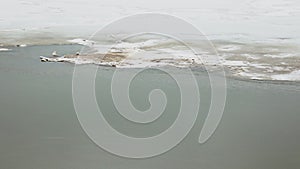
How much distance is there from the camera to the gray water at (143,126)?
647 centimetres

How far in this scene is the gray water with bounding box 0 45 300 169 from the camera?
6.47 metres

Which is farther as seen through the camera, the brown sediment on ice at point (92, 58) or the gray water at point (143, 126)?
the brown sediment on ice at point (92, 58)

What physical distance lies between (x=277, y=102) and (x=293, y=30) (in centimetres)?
705

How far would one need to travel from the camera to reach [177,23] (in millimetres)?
16203

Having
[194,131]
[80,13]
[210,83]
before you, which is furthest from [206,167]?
[80,13]

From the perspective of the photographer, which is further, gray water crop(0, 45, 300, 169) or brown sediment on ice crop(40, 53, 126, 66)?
brown sediment on ice crop(40, 53, 126, 66)

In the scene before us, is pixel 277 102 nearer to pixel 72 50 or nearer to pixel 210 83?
pixel 210 83

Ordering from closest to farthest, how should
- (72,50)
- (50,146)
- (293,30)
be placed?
1. (50,146)
2. (72,50)
3. (293,30)

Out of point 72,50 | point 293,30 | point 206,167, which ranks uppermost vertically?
point 293,30

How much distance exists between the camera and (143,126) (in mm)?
7547

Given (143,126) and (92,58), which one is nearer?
(143,126)

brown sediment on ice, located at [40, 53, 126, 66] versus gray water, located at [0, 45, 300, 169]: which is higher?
brown sediment on ice, located at [40, 53, 126, 66]

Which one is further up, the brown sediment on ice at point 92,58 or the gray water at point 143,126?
the brown sediment on ice at point 92,58

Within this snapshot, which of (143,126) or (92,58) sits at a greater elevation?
(92,58)
